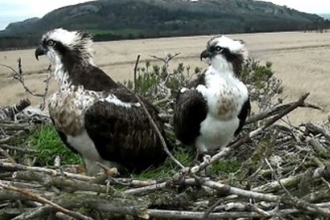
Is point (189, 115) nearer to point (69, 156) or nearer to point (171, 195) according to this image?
point (69, 156)

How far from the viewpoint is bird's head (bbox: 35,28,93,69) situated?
4738 mm

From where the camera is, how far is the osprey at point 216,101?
199 inches

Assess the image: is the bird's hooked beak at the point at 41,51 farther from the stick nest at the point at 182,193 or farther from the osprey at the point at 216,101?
the osprey at the point at 216,101

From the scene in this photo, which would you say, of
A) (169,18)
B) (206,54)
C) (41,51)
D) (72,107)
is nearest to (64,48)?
(41,51)

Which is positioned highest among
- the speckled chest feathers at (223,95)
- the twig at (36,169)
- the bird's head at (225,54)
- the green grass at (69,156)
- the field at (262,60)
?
the bird's head at (225,54)

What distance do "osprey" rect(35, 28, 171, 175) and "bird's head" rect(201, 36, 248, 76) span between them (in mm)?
688

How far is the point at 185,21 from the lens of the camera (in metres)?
55.3

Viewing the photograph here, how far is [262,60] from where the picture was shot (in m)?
27.6

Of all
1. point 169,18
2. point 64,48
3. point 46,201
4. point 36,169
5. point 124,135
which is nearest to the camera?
point 46,201

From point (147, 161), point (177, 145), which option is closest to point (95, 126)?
point (147, 161)

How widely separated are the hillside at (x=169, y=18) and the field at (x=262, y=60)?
3.74ft

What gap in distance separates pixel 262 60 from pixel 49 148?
22.8 meters

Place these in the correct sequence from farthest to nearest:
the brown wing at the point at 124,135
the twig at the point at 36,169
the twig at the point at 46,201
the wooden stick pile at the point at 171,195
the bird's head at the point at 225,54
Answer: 1. the bird's head at the point at 225,54
2. the brown wing at the point at 124,135
3. the twig at the point at 36,169
4. the wooden stick pile at the point at 171,195
5. the twig at the point at 46,201

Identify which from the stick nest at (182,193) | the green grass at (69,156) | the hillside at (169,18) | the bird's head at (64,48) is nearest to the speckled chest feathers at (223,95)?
the green grass at (69,156)
